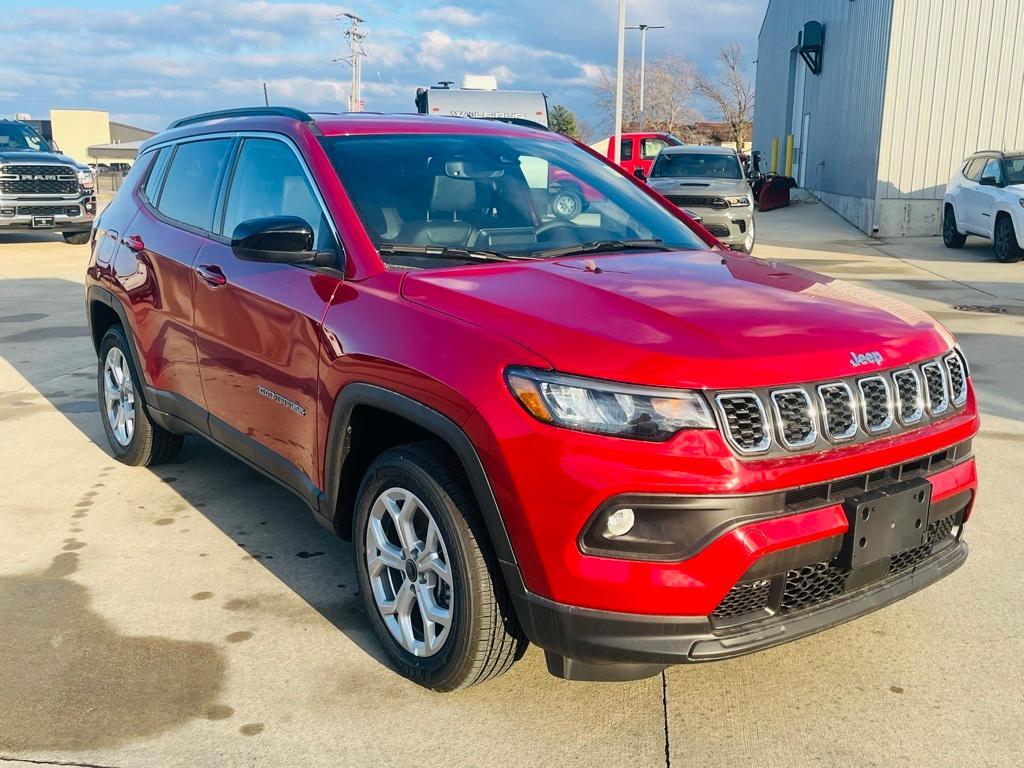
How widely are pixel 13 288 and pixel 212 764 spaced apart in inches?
471

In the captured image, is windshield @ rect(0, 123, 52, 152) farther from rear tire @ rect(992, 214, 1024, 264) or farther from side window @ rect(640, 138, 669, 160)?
rear tire @ rect(992, 214, 1024, 264)

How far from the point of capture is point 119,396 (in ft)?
17.5

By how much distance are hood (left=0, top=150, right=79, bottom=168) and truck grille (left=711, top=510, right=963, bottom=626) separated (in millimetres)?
17958

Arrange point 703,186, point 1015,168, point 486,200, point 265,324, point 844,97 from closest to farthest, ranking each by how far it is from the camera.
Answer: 1. point 265,324
2. point 486,200
3. point 1015,168
4. point 703,186
5. point 844,97

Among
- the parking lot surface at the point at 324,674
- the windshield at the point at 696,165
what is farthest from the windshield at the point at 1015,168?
the parking lot surface at the point at 324,674

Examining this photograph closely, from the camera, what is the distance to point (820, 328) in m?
2.76

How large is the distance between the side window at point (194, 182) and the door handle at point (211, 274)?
0.81 feet

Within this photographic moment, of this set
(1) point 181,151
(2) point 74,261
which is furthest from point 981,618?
(2) point 74,261

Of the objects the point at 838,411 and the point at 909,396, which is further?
the point at 909,396

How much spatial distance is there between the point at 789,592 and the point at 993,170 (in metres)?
14.6

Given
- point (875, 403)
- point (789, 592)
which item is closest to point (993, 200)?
point (875, 403)

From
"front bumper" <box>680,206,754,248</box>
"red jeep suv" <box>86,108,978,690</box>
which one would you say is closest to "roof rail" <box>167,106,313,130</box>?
"red jeep suv" <box>86,108,978,690</box>

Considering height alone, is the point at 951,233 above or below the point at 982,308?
above

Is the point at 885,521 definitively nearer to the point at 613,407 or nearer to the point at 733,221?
the point at 613,407
